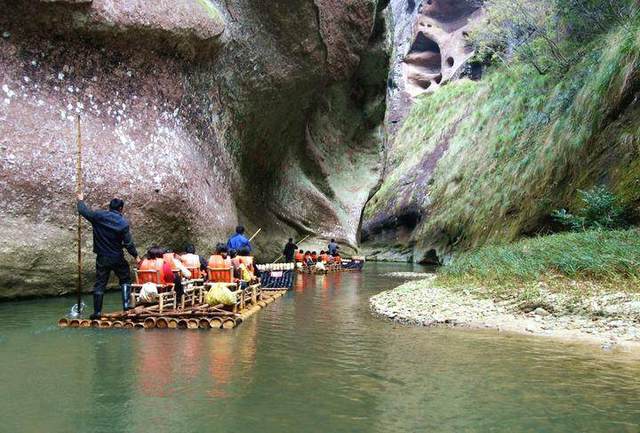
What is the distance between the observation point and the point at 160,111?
47.3ft

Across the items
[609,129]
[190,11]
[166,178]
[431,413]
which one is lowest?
[431,413]

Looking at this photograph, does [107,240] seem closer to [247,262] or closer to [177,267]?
[177,267]

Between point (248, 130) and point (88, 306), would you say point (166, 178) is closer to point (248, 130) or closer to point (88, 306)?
point (88, 306)

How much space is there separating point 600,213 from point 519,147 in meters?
11.2

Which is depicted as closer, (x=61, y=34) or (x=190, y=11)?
(x=61, y=34)

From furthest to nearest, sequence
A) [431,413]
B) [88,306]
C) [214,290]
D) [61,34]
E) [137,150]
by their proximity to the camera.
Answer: [137,150]
[61,34]
[88,306]
[214,290]
[431,413]

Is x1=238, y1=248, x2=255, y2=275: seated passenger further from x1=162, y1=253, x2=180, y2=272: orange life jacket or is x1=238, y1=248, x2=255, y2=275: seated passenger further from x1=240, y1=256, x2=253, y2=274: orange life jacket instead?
x1=162, y1=253, x2=180, y2=272: orange life jacket

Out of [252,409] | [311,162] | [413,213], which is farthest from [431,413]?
[413,213]

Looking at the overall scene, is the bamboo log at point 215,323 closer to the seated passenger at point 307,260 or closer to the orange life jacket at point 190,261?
the orange life jacket at point 190,261

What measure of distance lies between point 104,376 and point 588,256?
7604 mm

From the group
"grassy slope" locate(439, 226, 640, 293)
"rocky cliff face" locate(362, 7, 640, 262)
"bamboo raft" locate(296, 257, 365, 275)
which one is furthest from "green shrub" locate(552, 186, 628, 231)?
"bamboo raft" locate(296, 257, 365, 275)

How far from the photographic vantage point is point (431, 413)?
409 cm

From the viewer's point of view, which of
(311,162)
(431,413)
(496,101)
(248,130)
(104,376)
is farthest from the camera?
(496,101)

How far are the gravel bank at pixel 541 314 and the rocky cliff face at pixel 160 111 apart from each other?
646 cm
